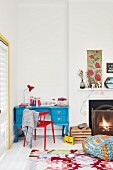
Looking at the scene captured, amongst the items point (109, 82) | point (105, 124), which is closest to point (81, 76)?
point (109, 82)

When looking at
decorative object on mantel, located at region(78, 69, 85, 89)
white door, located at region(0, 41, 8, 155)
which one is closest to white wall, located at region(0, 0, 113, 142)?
decorative object on mantel, located at region(78, 69, 85, 89)

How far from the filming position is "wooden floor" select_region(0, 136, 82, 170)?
3922 millimetres

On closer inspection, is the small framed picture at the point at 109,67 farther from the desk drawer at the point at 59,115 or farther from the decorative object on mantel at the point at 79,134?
the decorative object on mantel at the point at 79,134

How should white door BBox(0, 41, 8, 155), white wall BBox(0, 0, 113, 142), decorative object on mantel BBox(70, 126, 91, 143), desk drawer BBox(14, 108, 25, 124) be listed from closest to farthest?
1. white door BBox(0, 41, 8, 155)
2. decorative object on mantel BBox(70, 126, 91, 143)
3. desk drawer BBox(14, 108, 25, 124)
4. white wall BBox(0, 0, 113, 142)

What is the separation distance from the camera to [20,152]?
4.64 meters

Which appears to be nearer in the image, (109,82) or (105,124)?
(105,124)

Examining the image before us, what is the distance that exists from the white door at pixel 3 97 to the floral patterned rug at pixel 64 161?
531mm

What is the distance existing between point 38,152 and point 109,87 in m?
2.17

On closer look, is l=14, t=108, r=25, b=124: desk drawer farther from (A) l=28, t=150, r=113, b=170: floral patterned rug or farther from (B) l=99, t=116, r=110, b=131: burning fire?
(B) l=99, t=116, r=110, b=131: burning fire

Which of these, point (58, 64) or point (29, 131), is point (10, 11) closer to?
point (58, 64)

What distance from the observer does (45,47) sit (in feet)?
19.7

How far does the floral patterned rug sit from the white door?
0.53 metres

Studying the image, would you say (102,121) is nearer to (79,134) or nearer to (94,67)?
(79,134)

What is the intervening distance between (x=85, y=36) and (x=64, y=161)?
9.35 feet
